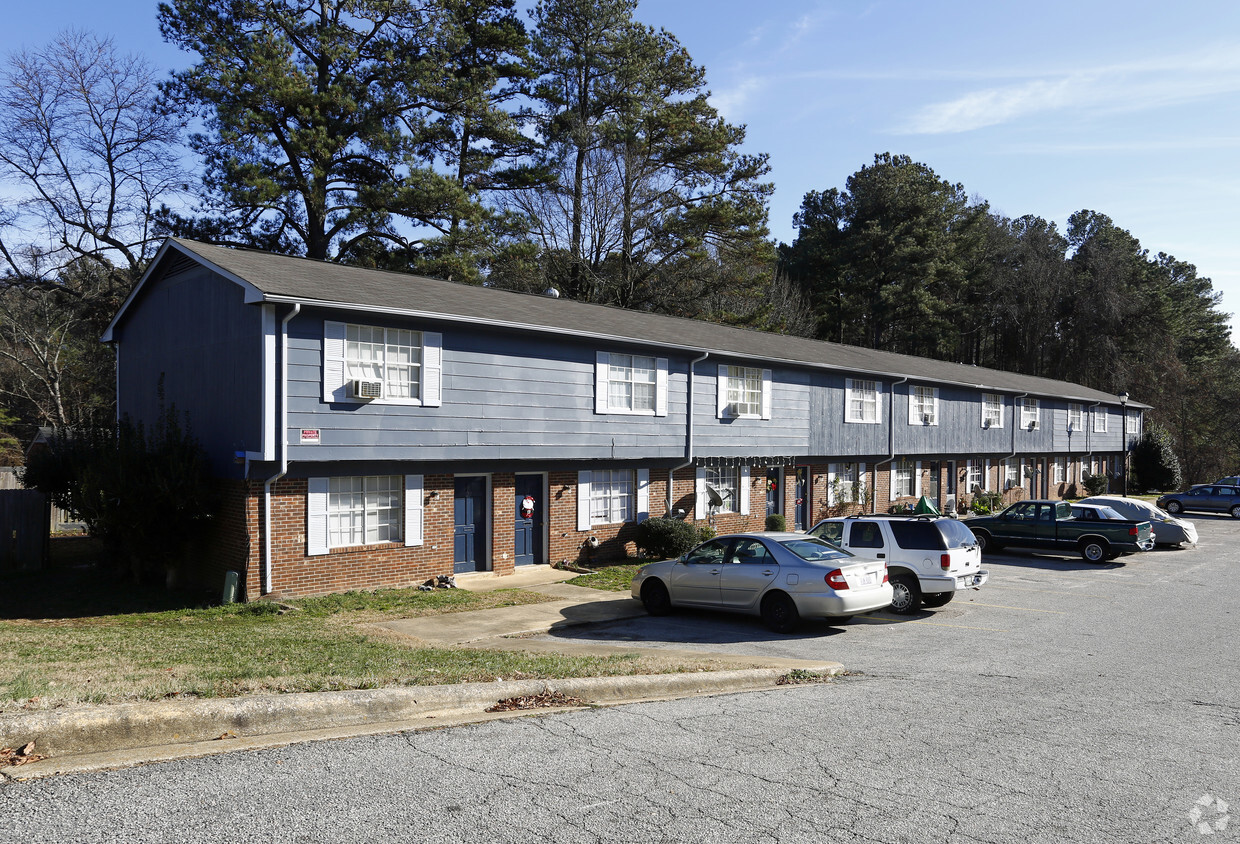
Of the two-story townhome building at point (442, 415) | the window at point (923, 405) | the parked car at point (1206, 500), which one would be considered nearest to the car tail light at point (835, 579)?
the two-story townhome building at point (442, 415)

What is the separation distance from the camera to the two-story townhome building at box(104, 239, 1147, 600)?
48.4 feet

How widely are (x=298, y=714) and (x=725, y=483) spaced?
1768 centimetres

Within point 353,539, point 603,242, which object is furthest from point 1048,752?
point 603,242

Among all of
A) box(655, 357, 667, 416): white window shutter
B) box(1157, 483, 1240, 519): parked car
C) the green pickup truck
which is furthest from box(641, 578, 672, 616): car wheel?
box(1157, 483, 1240, 519): parked car

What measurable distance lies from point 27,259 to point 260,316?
23806 millimetres

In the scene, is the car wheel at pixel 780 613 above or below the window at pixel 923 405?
below

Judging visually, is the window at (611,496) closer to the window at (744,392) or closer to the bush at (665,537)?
the bush at (665,537)

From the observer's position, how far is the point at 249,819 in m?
4.91

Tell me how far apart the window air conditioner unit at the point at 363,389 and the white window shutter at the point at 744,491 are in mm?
11695

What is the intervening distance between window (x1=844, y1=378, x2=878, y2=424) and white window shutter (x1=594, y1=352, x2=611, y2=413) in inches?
416

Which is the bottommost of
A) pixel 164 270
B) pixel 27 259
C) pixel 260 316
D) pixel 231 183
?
pixel 260 316

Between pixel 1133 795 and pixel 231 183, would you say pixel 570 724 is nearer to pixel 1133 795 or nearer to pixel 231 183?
pixel 1133 795

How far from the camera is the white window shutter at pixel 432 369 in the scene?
16.2m

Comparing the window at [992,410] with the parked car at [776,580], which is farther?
the window at [992,410]
